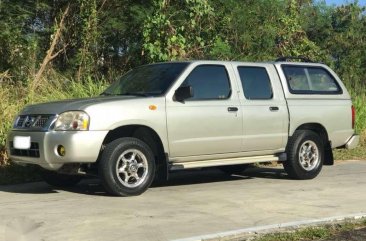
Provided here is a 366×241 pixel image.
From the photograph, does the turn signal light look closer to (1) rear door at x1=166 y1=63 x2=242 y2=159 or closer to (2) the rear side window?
(1) rear door at x1=166 y1=63 x2=242 y2=159

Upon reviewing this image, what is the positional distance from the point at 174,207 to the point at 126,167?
0.93 metres

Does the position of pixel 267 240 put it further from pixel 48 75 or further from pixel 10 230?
pixel 48 75

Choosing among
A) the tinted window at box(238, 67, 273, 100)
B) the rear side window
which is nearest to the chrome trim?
the tinted window at box(238, 67, 273, 100)

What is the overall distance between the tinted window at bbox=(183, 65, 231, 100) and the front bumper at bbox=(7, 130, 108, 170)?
1618 mm

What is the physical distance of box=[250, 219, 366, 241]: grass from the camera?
19.7 ft

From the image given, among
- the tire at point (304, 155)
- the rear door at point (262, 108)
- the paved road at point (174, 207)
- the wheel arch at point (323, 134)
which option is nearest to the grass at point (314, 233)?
the paved road at point (174, 207)

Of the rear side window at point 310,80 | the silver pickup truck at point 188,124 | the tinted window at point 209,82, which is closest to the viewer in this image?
the silver pickup truck at point 188,124

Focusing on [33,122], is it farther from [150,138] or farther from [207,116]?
[207,116]

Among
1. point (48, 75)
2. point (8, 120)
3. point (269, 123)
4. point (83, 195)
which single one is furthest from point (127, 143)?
point (48, 75)

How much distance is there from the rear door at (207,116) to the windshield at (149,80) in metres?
0.21

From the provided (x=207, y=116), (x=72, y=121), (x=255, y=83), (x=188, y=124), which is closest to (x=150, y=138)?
(x=188, y=124)

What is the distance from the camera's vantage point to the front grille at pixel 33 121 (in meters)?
7.69

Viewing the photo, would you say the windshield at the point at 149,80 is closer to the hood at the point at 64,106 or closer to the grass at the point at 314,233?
the hood at the point at 64,106

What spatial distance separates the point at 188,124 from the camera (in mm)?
8281
